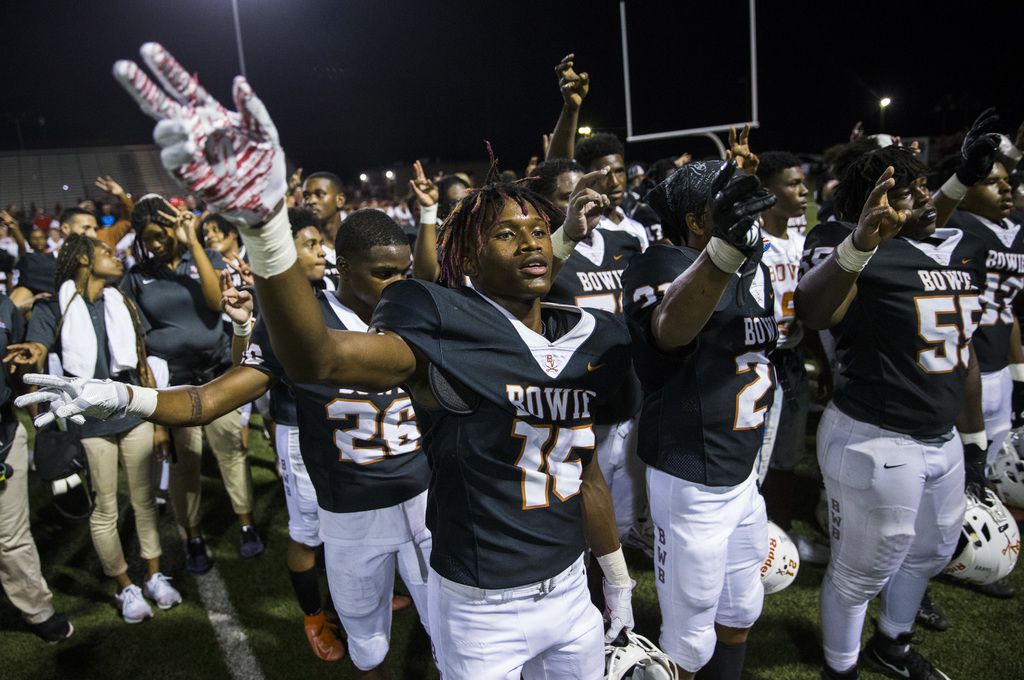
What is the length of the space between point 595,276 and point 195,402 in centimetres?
210

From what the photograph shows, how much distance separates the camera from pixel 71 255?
Answer: 3570mm

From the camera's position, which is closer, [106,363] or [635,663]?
[635,663]

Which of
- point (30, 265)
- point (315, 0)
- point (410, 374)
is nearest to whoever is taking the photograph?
point (410, 374)

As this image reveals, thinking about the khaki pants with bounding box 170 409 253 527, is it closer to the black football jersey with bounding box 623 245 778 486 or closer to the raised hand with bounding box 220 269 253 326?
the raised hand with bounding box 220 269 253 326

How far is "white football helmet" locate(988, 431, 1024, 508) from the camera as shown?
3.99m

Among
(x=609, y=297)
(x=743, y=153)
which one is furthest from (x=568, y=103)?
(x=609, y=297)

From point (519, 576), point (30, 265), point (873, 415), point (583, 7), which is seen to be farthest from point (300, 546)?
point (583, 7)

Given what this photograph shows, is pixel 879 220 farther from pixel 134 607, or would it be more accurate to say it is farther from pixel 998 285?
pixel 134 607

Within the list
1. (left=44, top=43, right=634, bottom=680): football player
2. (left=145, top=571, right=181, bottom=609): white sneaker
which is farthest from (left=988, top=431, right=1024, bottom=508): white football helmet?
(left=145, top=571, right=181, bottom=609): white sneaker

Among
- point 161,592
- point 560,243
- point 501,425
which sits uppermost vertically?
point 560,243

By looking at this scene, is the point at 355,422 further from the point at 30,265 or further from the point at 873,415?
the point at 30,265

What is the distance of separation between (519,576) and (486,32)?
1137cm

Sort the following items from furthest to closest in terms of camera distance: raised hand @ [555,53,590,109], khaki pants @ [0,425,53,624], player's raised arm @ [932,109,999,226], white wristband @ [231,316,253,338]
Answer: raised hand @ [555,53,590,109], khaki pants @ [0,425,53,624], player's raised arm @ [932,109,999,226], white wristband @ [231,316,253,338]

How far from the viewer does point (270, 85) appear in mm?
23656
